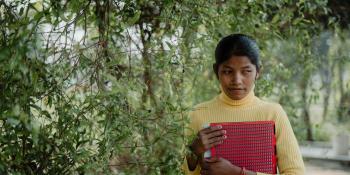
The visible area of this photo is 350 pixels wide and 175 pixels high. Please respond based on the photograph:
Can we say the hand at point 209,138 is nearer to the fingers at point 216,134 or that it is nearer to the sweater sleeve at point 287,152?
the fingers at point 216,134

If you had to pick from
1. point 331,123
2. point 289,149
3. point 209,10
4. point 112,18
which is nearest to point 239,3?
point 209,10

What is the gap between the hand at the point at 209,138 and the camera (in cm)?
153

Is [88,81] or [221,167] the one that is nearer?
[221,167]

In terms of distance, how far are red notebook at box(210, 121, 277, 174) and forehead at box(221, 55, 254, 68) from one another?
18cm

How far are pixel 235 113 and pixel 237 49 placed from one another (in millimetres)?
198

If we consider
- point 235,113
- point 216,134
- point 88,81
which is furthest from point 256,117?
point 88,81

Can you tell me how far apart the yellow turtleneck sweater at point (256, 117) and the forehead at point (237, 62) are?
0.11m

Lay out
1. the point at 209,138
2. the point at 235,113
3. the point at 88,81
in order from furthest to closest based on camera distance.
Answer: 1. the point at 88,81
2. the point at 235,113
3. the point at 209,138

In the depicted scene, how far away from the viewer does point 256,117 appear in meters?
1.63

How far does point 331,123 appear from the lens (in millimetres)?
9648

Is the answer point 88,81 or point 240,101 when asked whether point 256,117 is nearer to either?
point 240,101

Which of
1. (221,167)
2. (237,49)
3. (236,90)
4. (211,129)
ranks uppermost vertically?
(237,49)

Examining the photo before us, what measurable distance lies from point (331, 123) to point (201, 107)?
842cm

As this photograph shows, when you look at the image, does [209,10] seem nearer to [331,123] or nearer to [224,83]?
[224,83]
